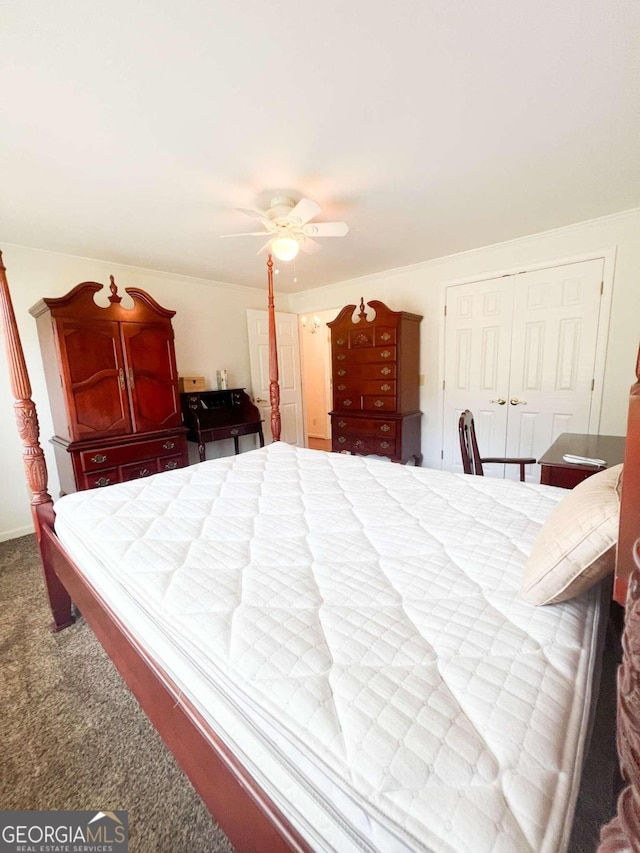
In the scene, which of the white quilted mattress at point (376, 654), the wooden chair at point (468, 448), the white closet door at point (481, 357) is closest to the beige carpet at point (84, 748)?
the white quilted mattress at point (376, 654)

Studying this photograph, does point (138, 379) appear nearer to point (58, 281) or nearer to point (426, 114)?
point (58, 281)

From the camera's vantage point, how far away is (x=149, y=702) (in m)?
0.96

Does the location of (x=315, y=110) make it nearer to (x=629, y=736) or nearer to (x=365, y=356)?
(x=629, y=736)

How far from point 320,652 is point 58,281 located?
12.3 ft

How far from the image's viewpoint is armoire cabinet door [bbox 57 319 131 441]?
274 centimetres

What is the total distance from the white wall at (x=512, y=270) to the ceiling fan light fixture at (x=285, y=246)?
2.00 metres

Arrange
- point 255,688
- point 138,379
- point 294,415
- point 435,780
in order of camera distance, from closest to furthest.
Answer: point 435,780, point 255,688, point 138,379, point 294,415

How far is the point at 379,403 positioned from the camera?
12.5ft

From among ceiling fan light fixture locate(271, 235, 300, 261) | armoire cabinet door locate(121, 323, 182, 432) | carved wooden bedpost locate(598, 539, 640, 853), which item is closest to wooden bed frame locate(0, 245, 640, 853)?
carved wooden bedpost locate(598, 539, 640, 853)

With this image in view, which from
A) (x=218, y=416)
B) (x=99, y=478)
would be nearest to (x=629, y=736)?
(x=99, y=478)

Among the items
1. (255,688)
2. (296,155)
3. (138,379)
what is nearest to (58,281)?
(138,379)

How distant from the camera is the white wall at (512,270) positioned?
2.76 m

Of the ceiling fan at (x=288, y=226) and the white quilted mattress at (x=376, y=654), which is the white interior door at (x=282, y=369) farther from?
the white quilted mattress at (x=376, y=654)

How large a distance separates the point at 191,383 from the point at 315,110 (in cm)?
296
